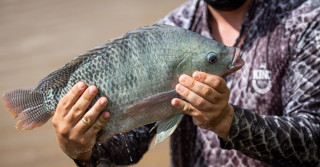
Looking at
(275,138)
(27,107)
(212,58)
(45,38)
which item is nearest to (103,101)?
(27,107)

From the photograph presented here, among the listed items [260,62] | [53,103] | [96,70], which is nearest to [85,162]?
[53,103]

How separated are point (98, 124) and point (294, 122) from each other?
1.18 meters

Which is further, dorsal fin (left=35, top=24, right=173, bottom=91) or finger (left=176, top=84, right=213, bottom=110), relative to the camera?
dorsal fin (left=35, top=24, right=173, bottom=91)

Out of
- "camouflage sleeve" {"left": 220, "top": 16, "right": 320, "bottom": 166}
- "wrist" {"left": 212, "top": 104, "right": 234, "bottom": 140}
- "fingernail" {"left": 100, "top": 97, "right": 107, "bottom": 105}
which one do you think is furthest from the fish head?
"fingernail" {"left": 100, "top": 97, "right": 107, "bottom": 105}

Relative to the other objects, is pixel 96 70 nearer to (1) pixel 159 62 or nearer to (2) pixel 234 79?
(1) pixel 159 62

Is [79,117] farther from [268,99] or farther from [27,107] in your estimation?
[268,99]

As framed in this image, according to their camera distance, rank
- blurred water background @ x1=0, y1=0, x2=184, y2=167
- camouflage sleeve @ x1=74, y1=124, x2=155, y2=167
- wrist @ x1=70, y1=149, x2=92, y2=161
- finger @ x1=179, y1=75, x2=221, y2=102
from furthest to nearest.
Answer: blurred water background @ x1=0, y1=0, x2=184, y2=167, camouflage sleeve @ x1=74, y1=124, x2=155, y2=167, wrist @ x1=70, y1=149, x2=92, y2=161, finger @ x1=179, y1=75, x2=221, y2=102

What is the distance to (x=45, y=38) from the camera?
8.84 m

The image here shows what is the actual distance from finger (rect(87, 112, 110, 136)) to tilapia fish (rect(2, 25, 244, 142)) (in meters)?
0.03

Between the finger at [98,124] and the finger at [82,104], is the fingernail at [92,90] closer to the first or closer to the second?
the finger at [82,104]

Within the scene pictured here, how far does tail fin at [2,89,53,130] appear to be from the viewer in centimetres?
210

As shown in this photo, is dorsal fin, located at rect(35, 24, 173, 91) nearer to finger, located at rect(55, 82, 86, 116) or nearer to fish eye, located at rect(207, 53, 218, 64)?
finger, located at rect(55, 82, 86, 116)

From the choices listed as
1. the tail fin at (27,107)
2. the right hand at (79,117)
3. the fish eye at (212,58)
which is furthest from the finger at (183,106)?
the tail fin at (27,107)

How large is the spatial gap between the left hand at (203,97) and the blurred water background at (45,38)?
3.58 meters
